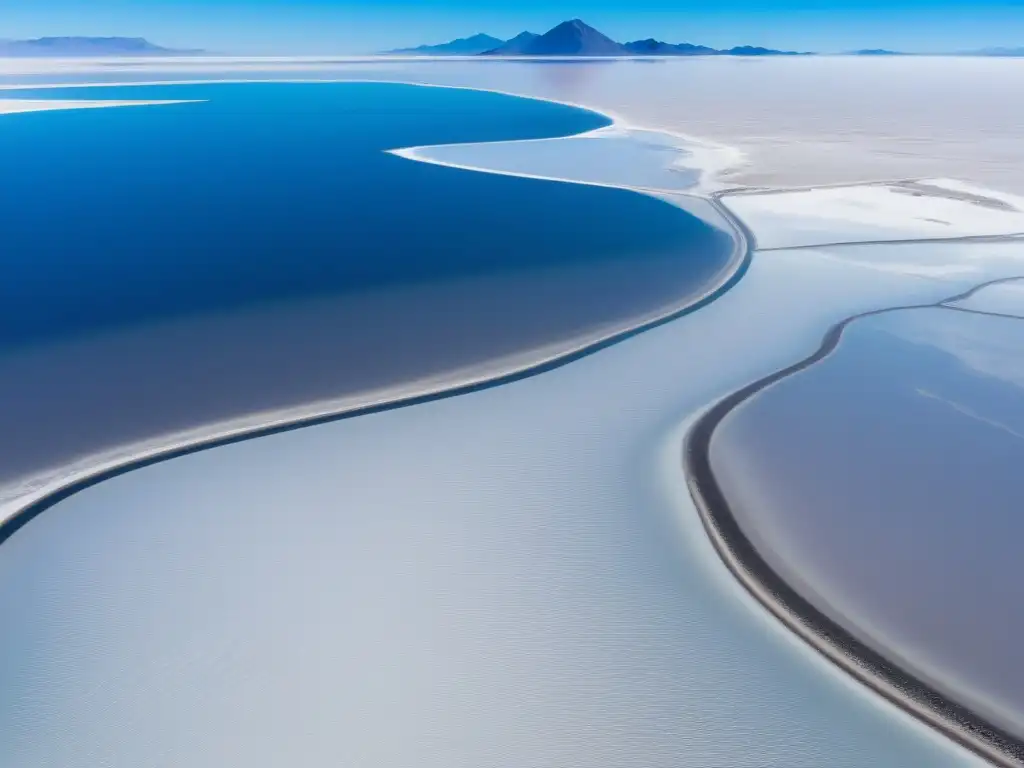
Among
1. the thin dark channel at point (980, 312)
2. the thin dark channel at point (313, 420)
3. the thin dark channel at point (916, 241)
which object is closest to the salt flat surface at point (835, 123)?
the thin dark channel at point (916, 241)

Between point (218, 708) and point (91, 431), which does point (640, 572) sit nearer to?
point (218, 708)

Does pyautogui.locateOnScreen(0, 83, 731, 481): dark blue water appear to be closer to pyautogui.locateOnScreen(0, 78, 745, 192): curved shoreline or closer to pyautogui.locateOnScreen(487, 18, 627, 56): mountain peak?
pyautogui.locateOnScreen(0, 78, 745, 192): curved shoreline

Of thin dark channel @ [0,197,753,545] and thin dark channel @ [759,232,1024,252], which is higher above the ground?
thin dark channel @ [759,232,1024,252]

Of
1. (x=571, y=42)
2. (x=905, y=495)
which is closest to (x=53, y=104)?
(x=905, y=495)

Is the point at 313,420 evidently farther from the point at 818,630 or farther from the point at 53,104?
the point at 53,104

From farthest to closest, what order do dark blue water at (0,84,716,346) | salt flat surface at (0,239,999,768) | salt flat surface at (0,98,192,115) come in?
salt flat surface at (0,98,192,115)
dark blue water at (0,84,716,346)
salt flat surface at (0,239,999,768)

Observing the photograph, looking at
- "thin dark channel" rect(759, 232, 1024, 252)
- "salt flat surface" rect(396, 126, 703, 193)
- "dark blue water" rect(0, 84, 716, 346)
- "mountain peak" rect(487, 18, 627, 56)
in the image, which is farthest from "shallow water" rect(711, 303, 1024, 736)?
"mountain peak" rect(487, 18, 627, 56)
